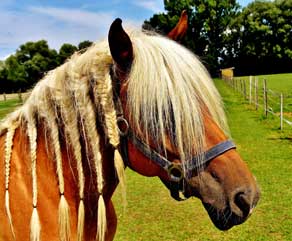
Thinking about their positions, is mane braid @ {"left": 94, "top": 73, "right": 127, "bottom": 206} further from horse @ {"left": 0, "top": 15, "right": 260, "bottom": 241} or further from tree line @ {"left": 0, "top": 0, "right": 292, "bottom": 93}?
tree line @ {"left": 0, "top": 0, "right": 292, "bottom": 93}

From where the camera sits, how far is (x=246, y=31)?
55.0 m

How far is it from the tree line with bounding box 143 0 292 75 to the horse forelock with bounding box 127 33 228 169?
49584 mm

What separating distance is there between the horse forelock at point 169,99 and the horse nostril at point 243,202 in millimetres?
229

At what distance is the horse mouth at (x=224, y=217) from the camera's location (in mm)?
1466

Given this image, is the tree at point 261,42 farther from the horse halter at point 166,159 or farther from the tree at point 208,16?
the horse halter at point 166,159

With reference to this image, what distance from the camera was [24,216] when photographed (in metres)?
1.57

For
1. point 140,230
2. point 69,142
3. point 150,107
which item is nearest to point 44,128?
point 69,142

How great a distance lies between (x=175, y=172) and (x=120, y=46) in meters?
0.55

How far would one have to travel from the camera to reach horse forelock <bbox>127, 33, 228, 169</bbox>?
4.73 ft

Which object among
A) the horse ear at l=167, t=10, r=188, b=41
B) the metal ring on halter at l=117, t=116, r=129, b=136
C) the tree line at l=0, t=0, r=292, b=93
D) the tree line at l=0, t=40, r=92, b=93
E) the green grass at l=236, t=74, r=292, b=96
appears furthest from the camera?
the tree line at l=0, t=0, r=292, b=93

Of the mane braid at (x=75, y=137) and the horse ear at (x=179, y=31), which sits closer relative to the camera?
the mane braid at (x=75, y=137)

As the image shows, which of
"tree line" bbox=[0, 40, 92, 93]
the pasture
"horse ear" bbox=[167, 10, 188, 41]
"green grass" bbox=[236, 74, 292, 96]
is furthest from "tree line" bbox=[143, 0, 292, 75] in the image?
"horse ear" bbox=[167, 10, 188, 41]

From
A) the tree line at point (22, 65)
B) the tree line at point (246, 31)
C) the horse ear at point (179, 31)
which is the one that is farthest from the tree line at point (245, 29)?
the horse ear at point (179, 31)

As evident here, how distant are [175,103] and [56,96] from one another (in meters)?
0.54
